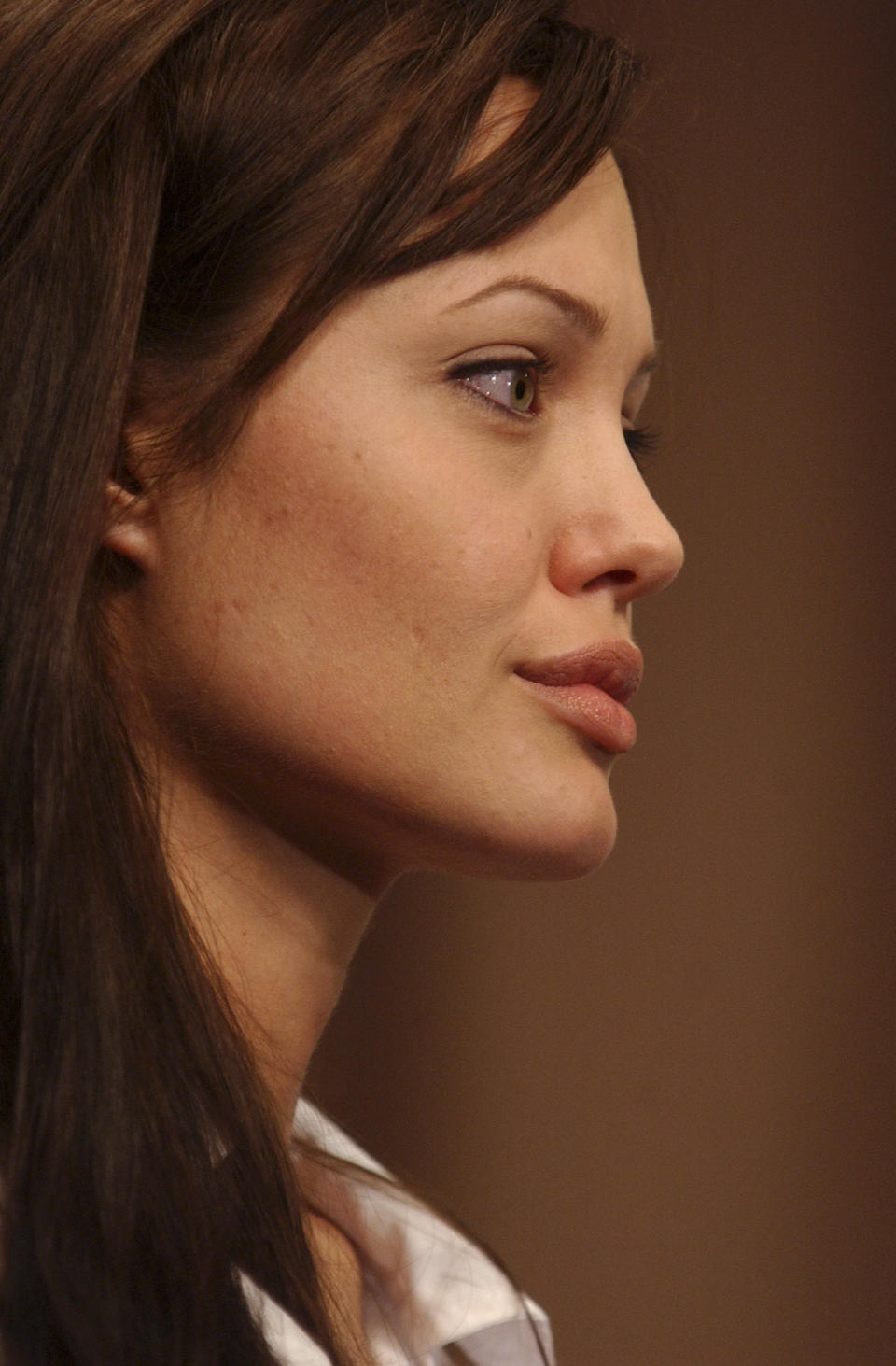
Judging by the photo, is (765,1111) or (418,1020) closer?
(765,1111)

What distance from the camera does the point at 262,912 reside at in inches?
32.4

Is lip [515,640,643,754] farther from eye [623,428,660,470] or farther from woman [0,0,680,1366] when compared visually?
eye [623,428,660,470]

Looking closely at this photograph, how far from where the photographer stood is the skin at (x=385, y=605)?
772 millimetres

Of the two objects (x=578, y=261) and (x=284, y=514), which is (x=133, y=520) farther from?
(x=578, y=261)

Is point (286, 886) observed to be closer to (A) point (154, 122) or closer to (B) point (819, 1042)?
(A) point (154, 122)

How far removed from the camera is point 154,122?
79 cm

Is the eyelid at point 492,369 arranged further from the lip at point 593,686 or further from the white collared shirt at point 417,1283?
the white collared shirt at point 417,1283

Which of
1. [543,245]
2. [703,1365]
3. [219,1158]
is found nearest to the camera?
[219,1158]

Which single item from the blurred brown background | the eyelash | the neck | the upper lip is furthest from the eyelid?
the blurred brown background

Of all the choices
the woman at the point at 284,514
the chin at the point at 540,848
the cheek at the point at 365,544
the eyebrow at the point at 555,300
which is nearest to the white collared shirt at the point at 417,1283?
the woman at the point at 284,514

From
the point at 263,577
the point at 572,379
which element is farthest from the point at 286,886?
the point at 572,379

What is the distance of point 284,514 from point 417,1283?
0.44 m

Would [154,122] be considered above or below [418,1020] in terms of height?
above

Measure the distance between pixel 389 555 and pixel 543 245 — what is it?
17cm
